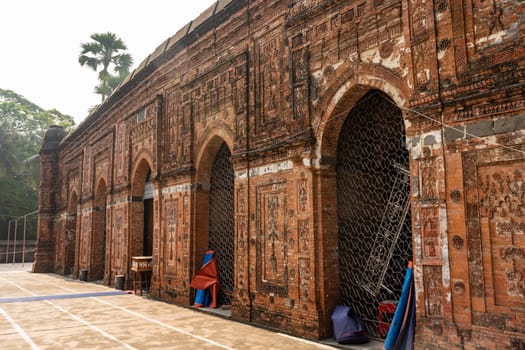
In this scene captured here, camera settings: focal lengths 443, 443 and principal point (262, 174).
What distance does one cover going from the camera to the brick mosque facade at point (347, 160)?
4.74 meters

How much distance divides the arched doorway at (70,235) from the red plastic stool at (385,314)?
18.3 m

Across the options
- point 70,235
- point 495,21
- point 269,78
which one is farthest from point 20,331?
point 70,235

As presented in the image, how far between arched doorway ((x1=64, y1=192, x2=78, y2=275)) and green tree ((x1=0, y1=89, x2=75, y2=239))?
13845 mm

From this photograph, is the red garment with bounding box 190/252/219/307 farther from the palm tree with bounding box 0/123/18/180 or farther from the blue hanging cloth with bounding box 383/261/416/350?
the palm tree with bounding box 0/123/18/180

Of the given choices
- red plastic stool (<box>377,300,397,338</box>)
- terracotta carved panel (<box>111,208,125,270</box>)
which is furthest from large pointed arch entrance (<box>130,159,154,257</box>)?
red plastic stool (<box>377,300,397,338</box>)

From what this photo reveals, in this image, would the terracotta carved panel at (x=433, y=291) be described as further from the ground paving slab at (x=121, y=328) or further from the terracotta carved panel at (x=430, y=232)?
the ground paving slab at (x=121, y=328)

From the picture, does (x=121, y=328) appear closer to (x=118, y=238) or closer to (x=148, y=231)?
(x=148, y=231)

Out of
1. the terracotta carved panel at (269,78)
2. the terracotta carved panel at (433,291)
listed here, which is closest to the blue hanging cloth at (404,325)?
the terracotta carved panel at (433,291)

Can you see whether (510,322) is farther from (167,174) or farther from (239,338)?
(167,174)

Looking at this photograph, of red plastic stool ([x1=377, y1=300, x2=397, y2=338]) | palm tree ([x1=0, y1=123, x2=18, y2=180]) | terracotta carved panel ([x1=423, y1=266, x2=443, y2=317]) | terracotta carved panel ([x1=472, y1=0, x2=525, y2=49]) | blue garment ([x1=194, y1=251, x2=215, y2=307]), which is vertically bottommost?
blue garment ([x1=194, y1=251, x2=215, y2=307])

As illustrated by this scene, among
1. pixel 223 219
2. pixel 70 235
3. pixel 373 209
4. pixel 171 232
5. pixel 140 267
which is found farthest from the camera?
pixel 70 235

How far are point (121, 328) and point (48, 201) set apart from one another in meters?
18.4

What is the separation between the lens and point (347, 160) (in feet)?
23.4

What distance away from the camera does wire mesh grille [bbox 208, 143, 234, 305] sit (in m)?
9.68
